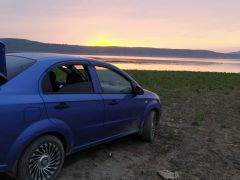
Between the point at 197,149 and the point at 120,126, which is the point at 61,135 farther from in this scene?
the point at 197,149

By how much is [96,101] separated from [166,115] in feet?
14.5

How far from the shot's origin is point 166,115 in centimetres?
956

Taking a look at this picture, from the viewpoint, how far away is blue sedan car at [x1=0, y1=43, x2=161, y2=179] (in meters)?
4.29

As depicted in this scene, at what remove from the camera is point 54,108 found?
4.68 m

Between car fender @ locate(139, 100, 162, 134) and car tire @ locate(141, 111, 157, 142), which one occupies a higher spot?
car fender @ locate(139, 100, 162, 134)

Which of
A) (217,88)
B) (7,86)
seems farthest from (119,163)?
(217,88)

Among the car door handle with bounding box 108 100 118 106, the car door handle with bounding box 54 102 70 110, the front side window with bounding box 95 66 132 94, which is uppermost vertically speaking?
the front side window with bounding box 95 66 132 94

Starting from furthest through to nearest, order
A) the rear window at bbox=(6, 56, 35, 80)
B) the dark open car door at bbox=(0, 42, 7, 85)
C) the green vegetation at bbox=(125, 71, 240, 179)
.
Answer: the green vegetation at bbox=(125, 71, 240, 179), the rear window at bbox=(6, 56, 35, 80), the dark open car door at bbox=(0, 42, 7, 85)

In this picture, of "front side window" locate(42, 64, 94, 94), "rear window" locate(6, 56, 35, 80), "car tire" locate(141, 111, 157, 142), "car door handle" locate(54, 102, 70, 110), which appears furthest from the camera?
"car tire" locate(141, 111, 157, 142)

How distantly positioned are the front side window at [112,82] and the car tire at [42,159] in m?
1.28

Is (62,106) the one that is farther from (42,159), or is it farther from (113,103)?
(113,103)

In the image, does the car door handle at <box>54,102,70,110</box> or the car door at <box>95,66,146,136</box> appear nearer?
the car door handle at <box>54,102,70,110</box>

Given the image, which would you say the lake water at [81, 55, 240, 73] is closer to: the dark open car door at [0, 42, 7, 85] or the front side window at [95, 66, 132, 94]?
the front side window at [95, 66, 132, 94]

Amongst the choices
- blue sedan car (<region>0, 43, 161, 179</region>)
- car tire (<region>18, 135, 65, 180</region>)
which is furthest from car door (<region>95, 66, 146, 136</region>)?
car tire (<region>18, 135, 65, 180</region>)
